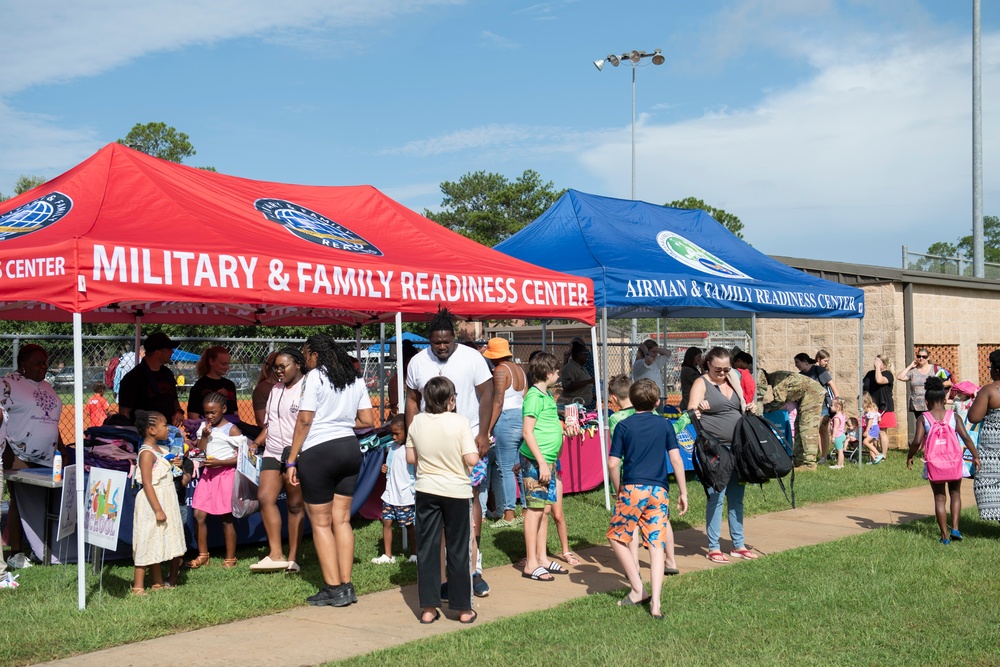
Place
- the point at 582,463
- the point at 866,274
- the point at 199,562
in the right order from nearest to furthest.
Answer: the point at 199,562
the point at 582,463
the point at 866,274

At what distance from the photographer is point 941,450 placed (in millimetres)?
8766

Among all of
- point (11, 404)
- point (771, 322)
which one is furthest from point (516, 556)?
point (771, 322)

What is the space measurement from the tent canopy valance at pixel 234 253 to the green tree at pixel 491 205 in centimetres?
4306

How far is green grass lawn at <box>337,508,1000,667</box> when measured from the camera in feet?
18.0

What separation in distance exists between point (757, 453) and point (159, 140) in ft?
121

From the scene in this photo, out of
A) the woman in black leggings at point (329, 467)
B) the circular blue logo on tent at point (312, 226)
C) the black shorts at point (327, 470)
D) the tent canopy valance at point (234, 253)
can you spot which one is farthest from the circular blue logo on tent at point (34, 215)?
the black shorts at point (327, 470)

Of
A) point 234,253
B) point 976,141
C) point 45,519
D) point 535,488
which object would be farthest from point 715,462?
point 976,141

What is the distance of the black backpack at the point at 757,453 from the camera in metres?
7.91

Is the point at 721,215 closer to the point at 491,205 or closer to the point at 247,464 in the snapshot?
the point at 491,205

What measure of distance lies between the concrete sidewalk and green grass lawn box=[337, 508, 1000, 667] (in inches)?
11.1

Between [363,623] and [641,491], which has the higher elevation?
[641,491]

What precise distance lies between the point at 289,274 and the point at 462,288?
1.84 m

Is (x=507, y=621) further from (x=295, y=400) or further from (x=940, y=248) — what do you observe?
(x=940, y=248)

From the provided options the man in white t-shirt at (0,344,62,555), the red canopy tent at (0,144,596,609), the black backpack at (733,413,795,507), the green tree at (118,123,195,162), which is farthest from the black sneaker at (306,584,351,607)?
the green tree at (118,123,195,162)
